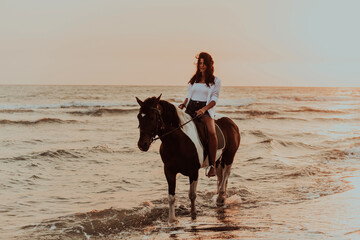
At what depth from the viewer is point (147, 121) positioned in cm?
607

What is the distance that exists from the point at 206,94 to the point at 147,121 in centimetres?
164

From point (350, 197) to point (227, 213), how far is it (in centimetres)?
250

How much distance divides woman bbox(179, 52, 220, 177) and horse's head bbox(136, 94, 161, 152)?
122 centimetres

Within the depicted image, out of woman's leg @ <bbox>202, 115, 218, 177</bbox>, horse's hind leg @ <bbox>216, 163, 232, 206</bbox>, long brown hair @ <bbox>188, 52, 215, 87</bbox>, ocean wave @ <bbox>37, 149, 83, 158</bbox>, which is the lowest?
ocean wave @ <bbox>37, 149, 83, 158</bbox>

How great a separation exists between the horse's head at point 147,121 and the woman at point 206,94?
4.01 feet

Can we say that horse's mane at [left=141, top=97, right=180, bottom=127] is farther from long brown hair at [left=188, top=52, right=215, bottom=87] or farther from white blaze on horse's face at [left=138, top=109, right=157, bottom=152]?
long brown hair at [left=188, top=52, right=215, bottom=87]

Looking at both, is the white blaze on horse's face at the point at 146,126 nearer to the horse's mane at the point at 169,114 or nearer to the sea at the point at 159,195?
the horse's mane at the point at 169,114

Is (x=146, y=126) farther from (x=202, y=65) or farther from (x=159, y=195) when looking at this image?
(x=159, y=195)

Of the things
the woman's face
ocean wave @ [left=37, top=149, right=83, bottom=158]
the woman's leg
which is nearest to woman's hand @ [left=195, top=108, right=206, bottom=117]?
the woman's leg

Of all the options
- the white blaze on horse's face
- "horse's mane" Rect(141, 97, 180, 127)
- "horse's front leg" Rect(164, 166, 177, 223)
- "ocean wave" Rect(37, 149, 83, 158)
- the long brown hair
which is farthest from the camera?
"ocean wave" Rect(37, 149, 83, 158)

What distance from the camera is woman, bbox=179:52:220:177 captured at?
729 centimetres

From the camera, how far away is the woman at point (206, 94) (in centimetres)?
729

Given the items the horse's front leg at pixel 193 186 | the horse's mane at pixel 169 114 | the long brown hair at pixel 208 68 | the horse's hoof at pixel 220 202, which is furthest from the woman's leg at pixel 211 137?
the horse's hoof at pixel 220 202

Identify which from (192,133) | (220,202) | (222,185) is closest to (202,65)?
(192,133)
